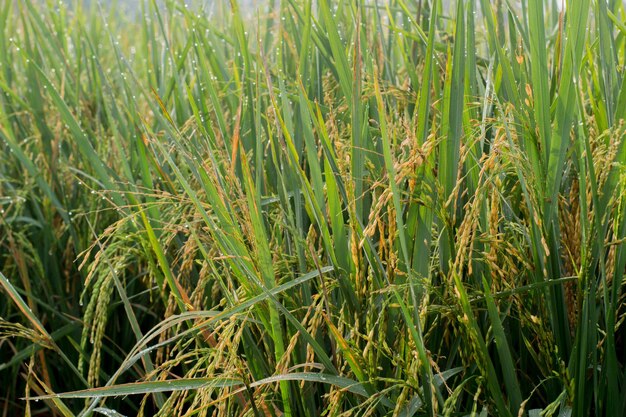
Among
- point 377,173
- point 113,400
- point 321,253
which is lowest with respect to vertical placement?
point 113,400

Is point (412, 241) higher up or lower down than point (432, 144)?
lower down

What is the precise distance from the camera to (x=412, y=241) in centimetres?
117

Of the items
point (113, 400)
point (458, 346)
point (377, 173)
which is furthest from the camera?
point (113, 400)

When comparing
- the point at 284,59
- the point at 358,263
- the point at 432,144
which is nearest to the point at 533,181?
the point at 432,144

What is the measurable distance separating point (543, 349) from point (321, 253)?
0.39 metres

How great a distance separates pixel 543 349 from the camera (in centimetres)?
109

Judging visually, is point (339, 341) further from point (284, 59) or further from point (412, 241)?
point (284, 59)

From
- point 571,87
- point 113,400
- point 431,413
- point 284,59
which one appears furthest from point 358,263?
point 284,59

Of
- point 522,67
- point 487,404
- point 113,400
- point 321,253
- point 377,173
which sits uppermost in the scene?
point 522,67

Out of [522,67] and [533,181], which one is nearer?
[533,181]

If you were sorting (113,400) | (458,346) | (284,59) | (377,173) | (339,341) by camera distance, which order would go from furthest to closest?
(284,59), (113,400), (377,173), (458,346), (339,341)

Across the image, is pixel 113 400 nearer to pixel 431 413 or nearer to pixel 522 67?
pixel 431 413

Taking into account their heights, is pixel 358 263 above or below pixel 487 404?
above

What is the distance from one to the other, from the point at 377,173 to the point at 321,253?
0.15 meters
